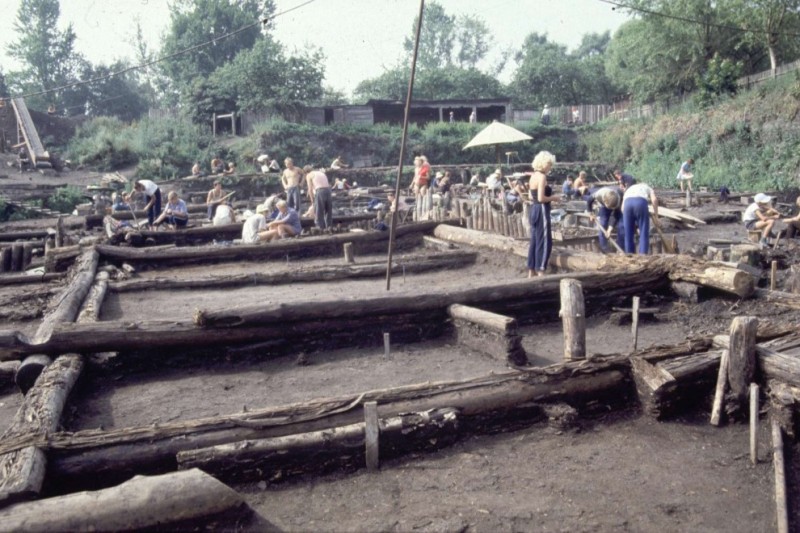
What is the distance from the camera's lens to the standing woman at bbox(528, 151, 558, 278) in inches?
346

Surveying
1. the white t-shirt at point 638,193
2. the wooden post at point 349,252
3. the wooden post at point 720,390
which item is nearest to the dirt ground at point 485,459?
the wooden post at point 720,390

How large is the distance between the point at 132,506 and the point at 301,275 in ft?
22.2

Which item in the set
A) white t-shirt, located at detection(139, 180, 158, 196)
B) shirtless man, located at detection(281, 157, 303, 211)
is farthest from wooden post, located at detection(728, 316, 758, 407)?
white t-shirt, located at detection(139, 180, 158, 196)

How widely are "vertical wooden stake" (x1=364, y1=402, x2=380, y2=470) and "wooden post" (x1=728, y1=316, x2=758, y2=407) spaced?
262cm

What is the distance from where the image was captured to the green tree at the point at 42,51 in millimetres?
55719

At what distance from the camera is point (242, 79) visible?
39656mm

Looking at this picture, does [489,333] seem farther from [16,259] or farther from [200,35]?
[200,35]

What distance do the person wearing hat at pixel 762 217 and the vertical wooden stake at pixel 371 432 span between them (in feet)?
37.0

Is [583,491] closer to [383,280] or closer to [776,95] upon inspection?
[383,280]

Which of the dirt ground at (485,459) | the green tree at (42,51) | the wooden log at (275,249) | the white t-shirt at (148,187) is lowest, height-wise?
the dirt ground at (485,459)

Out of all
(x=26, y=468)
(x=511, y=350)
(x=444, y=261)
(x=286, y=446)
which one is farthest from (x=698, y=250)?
(x=26, y=468)

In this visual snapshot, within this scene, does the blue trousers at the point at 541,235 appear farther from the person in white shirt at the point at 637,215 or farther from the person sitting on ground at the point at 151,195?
the person sitting on ground at the point at 151,195

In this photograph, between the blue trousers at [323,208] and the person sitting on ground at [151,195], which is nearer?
the blue trousers at [323,208]

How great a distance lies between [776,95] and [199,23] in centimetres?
4105
